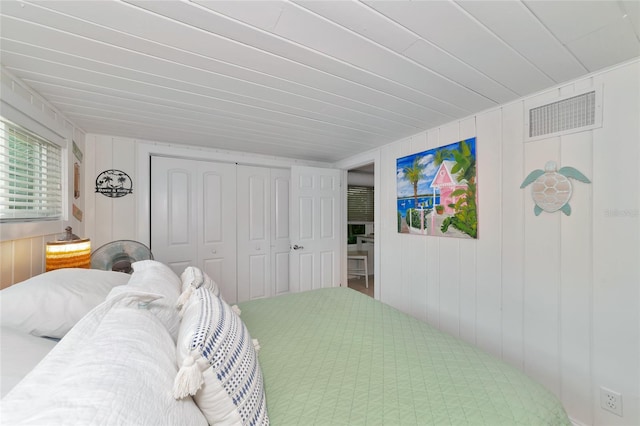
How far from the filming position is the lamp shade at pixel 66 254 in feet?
4.95

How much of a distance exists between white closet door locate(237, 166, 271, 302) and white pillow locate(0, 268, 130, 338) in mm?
2214

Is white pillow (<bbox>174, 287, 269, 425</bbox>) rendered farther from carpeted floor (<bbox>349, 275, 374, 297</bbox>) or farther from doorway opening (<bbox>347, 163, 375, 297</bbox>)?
doorway opening (<bbox>347, 163, 375, 297</bbox>)

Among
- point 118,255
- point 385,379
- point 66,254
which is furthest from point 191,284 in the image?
point 118,255

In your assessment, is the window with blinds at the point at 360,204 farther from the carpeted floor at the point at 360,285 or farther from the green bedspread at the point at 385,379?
the green bedspread at the point at 385,379

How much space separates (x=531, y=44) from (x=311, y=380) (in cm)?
183

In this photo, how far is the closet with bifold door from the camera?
9.48ft

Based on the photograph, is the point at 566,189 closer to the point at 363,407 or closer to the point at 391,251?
the point at 391,251

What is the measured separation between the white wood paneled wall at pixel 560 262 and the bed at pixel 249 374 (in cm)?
80

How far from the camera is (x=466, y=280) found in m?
2.12

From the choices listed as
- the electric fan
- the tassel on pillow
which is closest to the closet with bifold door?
the electric fan

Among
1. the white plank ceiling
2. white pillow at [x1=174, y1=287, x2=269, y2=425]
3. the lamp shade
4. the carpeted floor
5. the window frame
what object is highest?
the white plank ceiling

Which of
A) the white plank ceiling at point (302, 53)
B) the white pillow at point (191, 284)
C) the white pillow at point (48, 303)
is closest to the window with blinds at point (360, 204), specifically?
the white plank ceiling at point (302, 53)

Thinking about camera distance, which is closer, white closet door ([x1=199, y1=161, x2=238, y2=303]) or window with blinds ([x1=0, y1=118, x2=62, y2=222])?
window with blinds ([x1=0, y1=118, x2=62, y2=222])

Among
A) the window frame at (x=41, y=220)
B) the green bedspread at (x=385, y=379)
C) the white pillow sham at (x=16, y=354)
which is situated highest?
the window frame at (x=41, y=220)
